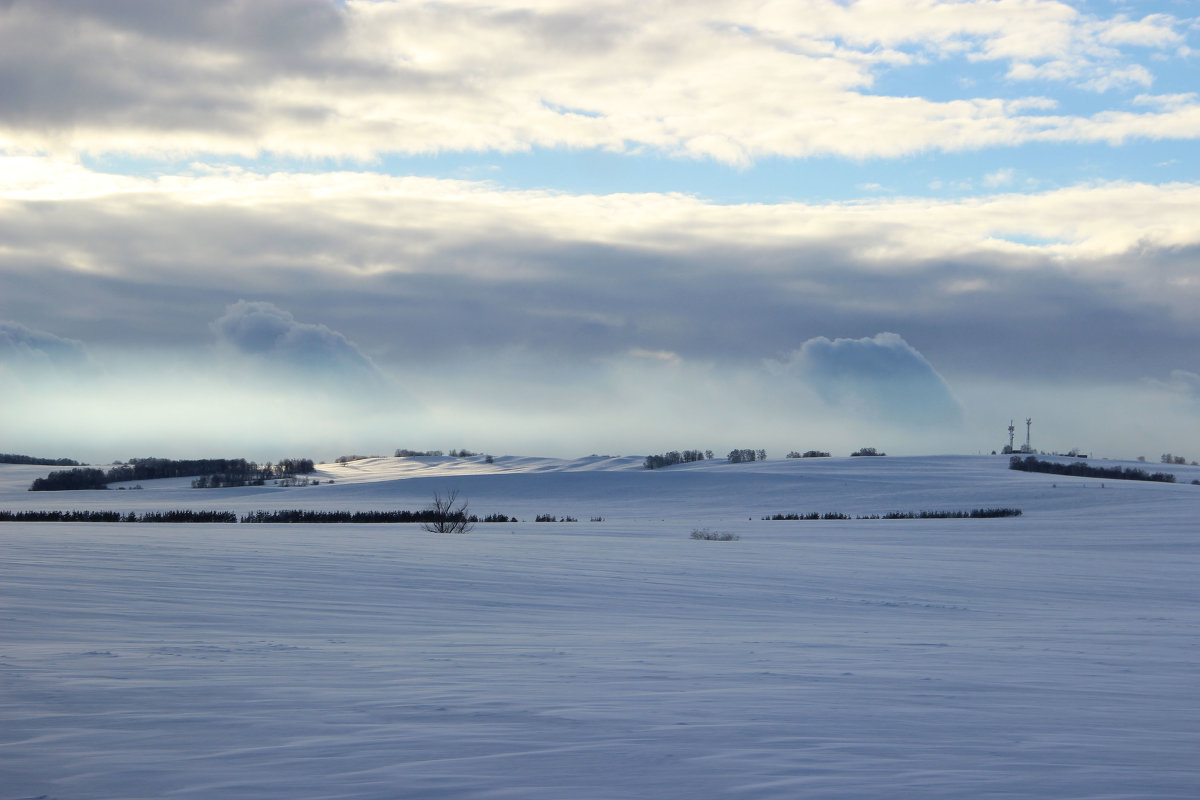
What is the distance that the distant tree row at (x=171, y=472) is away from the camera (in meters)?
73.7

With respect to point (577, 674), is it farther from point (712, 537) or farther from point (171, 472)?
point (171, 472)

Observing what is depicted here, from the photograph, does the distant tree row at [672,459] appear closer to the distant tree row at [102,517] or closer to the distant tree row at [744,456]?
the distant tree row at [744,456]

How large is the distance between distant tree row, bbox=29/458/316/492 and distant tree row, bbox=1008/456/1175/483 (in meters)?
58.3

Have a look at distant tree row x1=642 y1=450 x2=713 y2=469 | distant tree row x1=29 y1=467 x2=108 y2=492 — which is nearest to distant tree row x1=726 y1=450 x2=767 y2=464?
distant tree row x1=642 y1=450 x2=713 y2=469

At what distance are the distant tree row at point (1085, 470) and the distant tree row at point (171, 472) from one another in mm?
58321

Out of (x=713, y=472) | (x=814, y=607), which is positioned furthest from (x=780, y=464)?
(x=814, y=607)

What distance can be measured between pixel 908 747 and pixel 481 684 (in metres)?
3.04

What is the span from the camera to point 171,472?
86.3 metres

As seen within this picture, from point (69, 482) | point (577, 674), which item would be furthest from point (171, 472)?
point (577, 674)

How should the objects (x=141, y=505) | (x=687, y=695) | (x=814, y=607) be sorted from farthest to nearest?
(x=141, y=505) → (x=814, y=607) → (x=687, y=695)

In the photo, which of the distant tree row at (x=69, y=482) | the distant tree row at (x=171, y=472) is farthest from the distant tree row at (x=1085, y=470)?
the distant tree row at (x=69, y=482)

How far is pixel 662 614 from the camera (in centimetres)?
1173

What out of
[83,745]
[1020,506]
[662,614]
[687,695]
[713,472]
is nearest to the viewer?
[83,745]

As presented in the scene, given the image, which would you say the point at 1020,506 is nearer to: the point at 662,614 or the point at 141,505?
the point at 662,614
